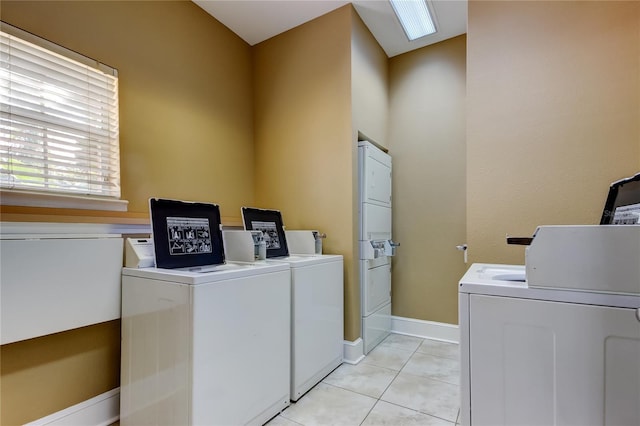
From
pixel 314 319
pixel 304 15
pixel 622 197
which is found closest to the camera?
pixel 622 197

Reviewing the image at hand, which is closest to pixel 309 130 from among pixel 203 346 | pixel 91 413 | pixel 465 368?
pixel 203 346

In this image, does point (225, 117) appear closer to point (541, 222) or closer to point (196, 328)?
point (196, 328)

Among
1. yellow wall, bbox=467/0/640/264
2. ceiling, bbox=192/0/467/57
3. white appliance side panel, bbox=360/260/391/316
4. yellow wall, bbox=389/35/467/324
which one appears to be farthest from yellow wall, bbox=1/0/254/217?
yellow wall, bbox=467/0/640/264

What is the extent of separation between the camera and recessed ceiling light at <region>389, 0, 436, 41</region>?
2.53 m

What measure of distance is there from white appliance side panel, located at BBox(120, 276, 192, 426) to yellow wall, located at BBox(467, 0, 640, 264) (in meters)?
1.68

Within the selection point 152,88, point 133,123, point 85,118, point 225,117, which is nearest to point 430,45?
point 225,117

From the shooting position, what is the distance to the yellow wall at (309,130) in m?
2.57

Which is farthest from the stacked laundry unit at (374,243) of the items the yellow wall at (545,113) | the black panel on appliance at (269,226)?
the yellow wall at (545,113)

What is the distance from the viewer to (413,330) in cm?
314

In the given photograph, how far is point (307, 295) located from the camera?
2.09m

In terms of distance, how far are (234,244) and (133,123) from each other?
1.05m

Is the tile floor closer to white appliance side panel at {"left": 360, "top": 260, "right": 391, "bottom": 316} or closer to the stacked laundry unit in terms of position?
the stacked laundry unit

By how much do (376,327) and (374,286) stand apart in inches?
15.6

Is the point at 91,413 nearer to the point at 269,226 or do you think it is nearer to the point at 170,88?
the point at 269,226
